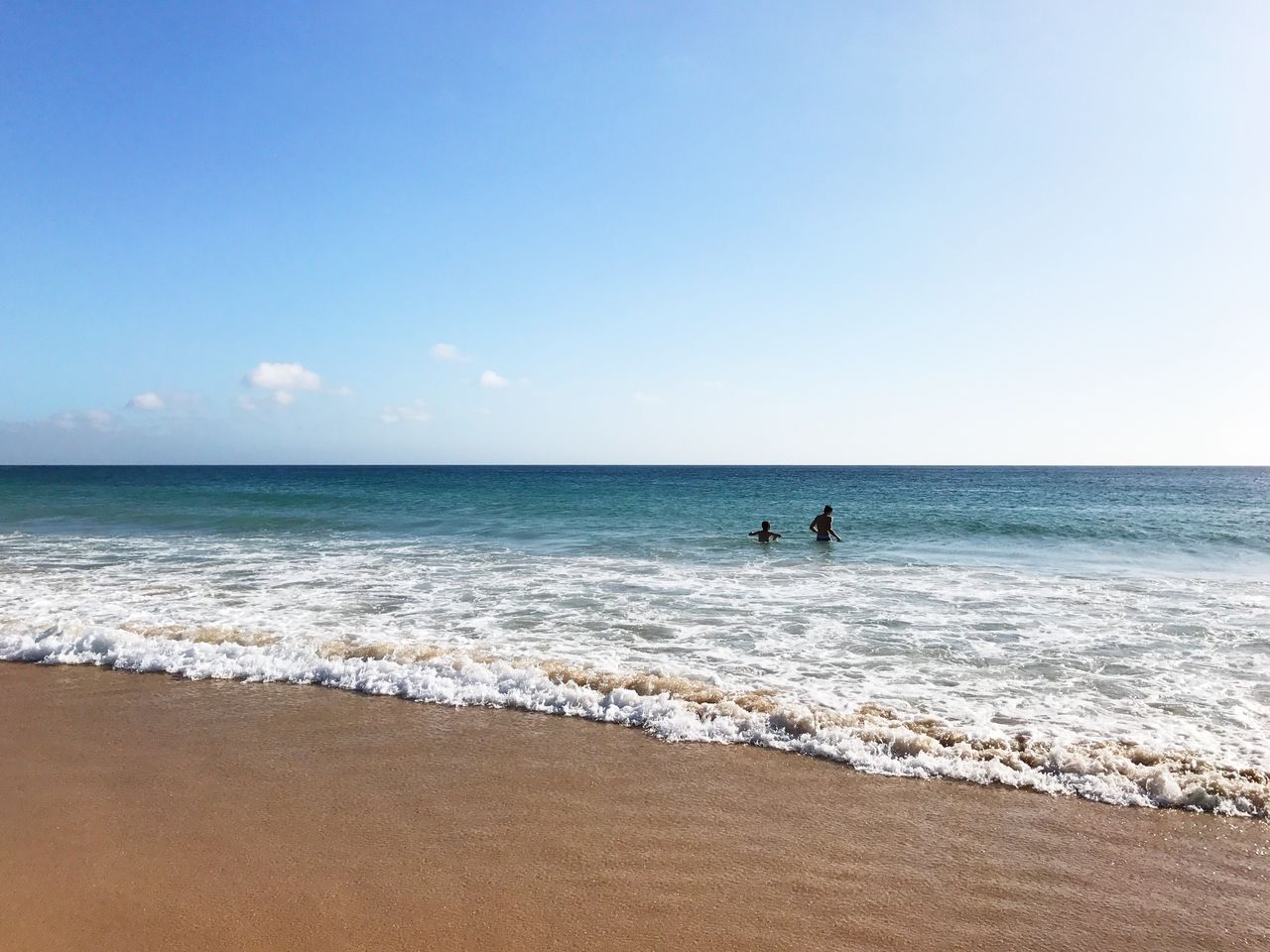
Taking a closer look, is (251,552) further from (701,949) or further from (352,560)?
(701,949)

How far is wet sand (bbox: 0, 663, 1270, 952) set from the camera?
3.91 m

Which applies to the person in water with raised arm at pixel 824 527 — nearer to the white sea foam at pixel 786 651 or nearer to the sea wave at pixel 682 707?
the white sea foam at pixel 786 651

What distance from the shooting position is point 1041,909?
4.10m

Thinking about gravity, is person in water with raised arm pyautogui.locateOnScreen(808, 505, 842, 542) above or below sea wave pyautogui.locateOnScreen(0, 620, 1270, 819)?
above

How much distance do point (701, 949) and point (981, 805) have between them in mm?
2752

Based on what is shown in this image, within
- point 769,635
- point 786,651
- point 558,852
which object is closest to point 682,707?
point 558,852

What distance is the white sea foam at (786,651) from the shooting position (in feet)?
20.5

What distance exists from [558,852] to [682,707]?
8.55 ft

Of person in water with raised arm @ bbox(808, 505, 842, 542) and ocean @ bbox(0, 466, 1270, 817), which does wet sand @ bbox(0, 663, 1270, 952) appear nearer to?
ocean @ bbox(0, 466, 1270, 817)

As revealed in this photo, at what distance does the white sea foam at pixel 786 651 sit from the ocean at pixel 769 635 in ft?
0.14

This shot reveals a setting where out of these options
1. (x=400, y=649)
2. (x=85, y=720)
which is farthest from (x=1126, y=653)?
(x=85, y=720)

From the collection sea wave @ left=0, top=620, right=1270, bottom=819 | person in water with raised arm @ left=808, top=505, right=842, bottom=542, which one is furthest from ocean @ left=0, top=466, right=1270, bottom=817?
person in water with raised arm @ left=808, top=505, right=842, bottom=542

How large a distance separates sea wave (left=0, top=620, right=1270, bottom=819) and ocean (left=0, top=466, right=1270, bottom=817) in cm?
3

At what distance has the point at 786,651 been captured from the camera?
31.2 ft
